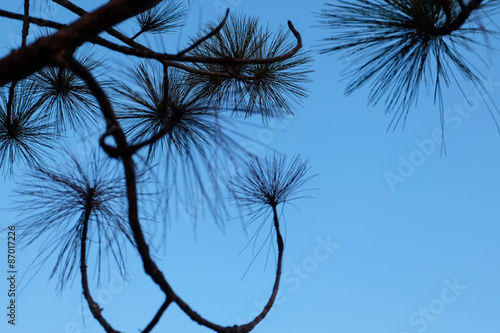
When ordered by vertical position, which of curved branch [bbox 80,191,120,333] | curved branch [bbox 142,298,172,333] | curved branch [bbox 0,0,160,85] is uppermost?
curved branch [bbox 0,0,160,85]

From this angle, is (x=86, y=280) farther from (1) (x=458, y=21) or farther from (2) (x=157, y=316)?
(1) (x=458, y=21)

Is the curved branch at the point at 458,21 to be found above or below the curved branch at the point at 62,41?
below

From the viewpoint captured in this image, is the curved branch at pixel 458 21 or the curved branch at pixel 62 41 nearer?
the curved branch at pixel 62 41

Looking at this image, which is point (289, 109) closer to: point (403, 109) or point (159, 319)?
point (403, 109)

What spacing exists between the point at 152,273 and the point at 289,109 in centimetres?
142

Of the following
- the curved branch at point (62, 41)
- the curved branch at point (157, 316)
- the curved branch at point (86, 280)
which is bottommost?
the curved branch at point (157, 316)

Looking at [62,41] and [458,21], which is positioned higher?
[62,41]

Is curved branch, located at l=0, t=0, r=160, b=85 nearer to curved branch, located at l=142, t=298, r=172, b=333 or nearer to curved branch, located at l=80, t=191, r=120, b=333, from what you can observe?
curved branch, located at l=80, t=191, r=120, b=333

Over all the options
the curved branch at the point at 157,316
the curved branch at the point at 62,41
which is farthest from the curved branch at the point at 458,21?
the curved branch at the point at 157,316

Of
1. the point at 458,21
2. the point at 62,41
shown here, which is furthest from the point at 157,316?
the point at 458,21

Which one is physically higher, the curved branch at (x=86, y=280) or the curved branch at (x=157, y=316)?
the curved branch at (x=86, y=280)

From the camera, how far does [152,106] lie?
6.03 feet

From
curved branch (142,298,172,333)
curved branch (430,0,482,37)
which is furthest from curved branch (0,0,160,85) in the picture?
curved branch (430,0,482,37)

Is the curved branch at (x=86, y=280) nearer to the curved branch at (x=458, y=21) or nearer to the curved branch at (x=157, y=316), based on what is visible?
the curved branch at (x=157, y=316)
